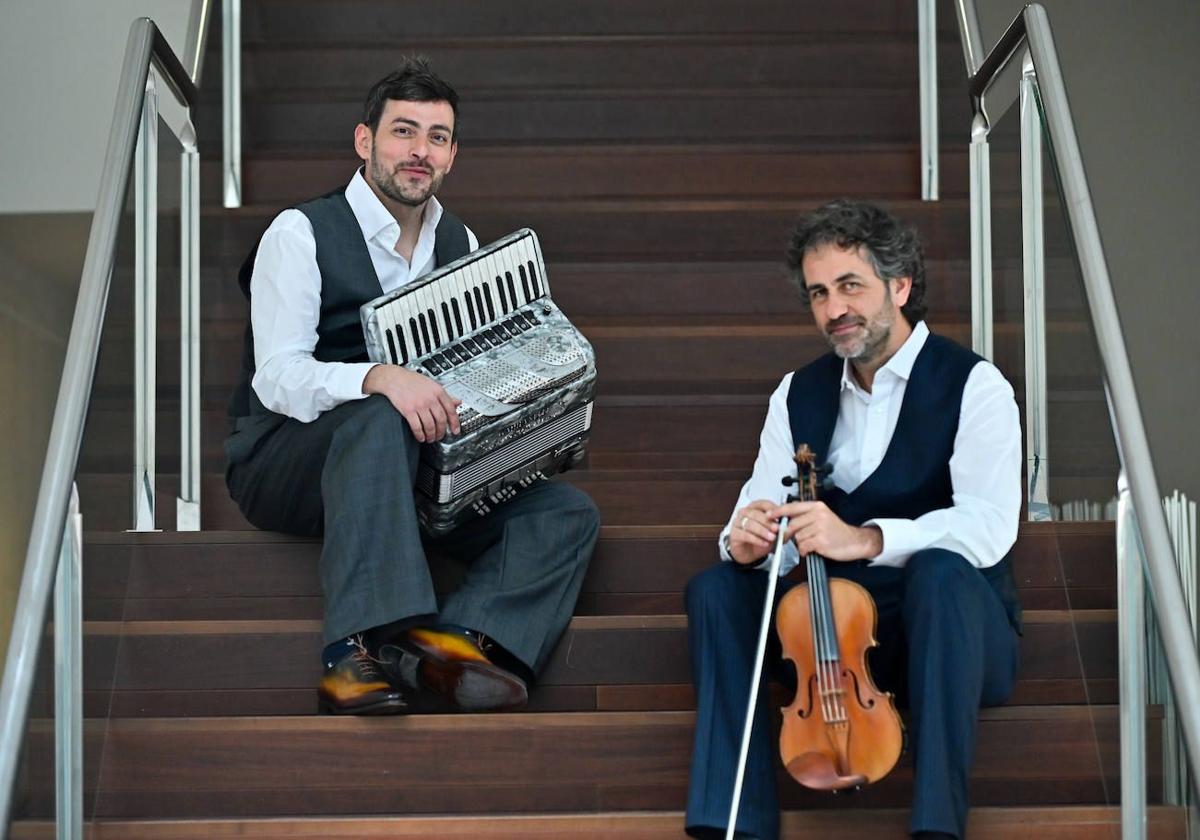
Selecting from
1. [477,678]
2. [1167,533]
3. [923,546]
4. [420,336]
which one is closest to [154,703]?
[477,678]

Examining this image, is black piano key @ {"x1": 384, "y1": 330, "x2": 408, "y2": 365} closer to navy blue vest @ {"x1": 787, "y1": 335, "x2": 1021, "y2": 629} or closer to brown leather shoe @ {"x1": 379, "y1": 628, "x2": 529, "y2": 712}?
brown leather shoe @ {"x1": 379, "y1": 628, "x2": 529, "y2": 712}

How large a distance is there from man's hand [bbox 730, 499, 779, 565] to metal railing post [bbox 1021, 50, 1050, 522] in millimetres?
695

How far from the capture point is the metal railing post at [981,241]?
139 inches

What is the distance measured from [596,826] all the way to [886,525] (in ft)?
1.88

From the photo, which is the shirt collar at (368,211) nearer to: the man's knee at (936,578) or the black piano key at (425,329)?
the black piano key at (425,329)

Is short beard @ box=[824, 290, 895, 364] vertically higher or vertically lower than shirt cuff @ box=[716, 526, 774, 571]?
higher

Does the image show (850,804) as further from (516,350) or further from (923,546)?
(516,350)

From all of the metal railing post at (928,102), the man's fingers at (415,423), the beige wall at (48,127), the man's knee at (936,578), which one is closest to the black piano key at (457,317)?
the man's fingers at (415,423)

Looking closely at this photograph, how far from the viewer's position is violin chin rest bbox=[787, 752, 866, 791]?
2318mm

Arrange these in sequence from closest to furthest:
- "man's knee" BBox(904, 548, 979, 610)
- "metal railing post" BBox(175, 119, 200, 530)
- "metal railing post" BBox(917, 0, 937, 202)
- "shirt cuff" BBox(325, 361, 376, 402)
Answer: "man's knee" BBox(904, 548, 979, 610), "shirt cuff" BBox(325, 361, 376, 402), "metal railing post" BBox(175, 119, 200, 530), "metal railing post" BBox(917, 0, 937, 202)

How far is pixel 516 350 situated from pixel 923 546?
0.72m

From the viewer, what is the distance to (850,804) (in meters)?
2.59

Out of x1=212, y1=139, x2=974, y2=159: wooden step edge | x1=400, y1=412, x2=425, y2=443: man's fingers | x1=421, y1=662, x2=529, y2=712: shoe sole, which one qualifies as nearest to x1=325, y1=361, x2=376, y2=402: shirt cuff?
x1=400, y1=412, x2=425, y2=443: man's fingers

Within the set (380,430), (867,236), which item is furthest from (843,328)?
(380,430)
